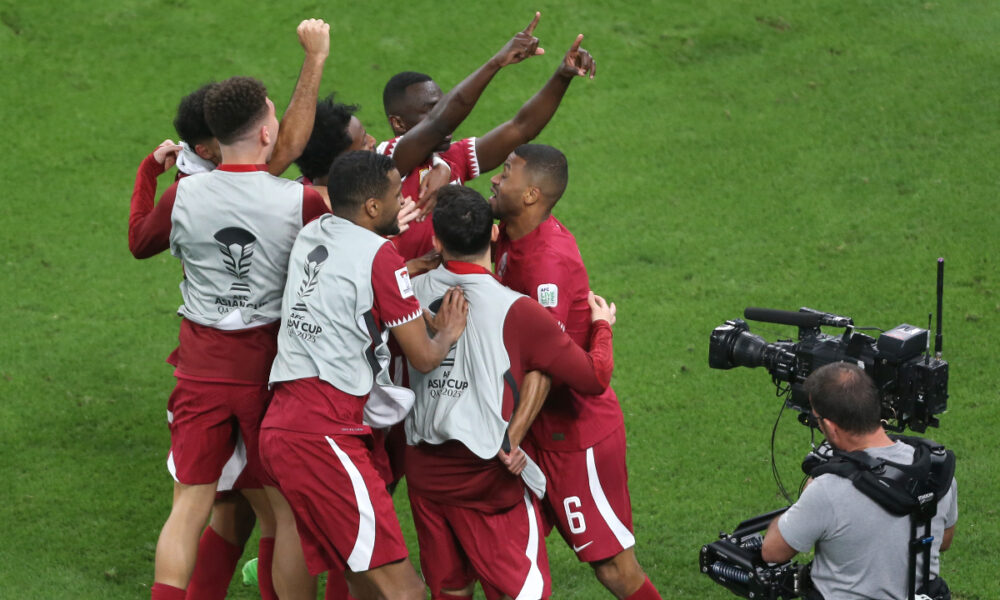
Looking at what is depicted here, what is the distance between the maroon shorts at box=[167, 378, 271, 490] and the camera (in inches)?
164

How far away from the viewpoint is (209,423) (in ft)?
13.7

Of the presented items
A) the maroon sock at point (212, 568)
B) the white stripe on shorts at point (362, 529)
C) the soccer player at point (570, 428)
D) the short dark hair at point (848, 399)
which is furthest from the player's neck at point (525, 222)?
the maroon sock at point (212, 568)

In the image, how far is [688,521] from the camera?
18.3ft

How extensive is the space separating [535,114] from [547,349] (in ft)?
4.01

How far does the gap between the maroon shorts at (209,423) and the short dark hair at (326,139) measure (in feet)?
3.07

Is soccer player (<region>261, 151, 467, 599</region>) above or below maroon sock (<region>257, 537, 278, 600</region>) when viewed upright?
above

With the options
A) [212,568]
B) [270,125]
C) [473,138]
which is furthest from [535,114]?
[212,568]

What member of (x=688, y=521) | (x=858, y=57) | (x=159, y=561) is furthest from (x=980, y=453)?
(x=858, y=57)

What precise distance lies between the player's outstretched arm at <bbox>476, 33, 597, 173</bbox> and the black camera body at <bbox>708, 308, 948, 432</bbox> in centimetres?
111

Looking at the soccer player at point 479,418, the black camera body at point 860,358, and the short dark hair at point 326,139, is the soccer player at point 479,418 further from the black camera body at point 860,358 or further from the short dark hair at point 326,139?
the short dark hair at point 326,139

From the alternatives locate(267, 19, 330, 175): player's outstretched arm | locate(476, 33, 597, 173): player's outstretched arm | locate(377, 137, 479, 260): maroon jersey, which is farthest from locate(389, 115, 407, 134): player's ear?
locate(267, 19, 330, 175): player's outstretched arm

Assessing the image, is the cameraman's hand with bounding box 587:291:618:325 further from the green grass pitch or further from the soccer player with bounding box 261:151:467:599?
the green grass pitch

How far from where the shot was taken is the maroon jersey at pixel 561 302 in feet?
13.6

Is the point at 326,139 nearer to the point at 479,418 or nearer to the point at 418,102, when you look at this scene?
the point at 418,102
